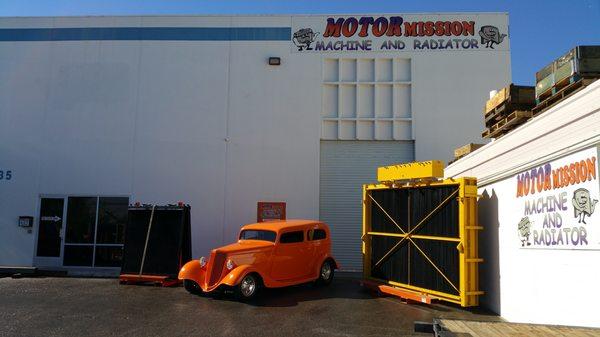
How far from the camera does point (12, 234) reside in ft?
55.4

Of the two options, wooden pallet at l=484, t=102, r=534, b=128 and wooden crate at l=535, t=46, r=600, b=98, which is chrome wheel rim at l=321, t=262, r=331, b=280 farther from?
wooden crate at l=535, t=46, r=600, b=98

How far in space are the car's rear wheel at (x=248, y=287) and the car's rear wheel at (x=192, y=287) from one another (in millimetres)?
1437

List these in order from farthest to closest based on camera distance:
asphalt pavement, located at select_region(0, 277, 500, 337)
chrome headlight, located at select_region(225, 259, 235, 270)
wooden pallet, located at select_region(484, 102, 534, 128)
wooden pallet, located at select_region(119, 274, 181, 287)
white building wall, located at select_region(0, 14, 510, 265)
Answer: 1. white building wall, located at select_region(0, 14, 510, 265)
2. wooden pallet, located at select_region(119, 274, 181, 287)
3. chrome headlight, located at select_region(225, 259, 235, 270)
4. wooden pallet, located at select_region(484, 102, 534, 128)
5. asphalt pavement, located at select_region(0, 277, 500, 337)

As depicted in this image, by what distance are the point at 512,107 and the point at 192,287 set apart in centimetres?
822

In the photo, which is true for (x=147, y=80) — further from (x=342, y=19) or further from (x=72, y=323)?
(x=72, y=323)

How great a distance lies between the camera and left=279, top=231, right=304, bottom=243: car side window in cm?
1191

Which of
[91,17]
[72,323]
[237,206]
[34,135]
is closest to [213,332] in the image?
[72,323]

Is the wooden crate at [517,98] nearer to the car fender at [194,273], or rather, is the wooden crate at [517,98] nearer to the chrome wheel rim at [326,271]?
the chrome wheel rim at [326,271]

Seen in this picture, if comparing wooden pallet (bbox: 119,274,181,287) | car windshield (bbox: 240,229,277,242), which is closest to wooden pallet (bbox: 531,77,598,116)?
car windshield (bbox: 240,229,277,242)

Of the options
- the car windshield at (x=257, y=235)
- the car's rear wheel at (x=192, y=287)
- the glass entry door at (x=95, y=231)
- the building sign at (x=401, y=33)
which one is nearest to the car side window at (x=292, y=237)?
the car windshield at (x=257, y=235)

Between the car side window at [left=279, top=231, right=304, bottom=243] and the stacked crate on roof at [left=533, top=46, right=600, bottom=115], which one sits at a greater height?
the stacked crate on roof at [left=533, top=46, right=600, bottom=115]

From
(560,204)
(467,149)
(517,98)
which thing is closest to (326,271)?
(467,149)

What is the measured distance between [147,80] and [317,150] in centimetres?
656

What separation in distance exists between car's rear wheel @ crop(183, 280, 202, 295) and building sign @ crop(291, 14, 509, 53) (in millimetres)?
9318
